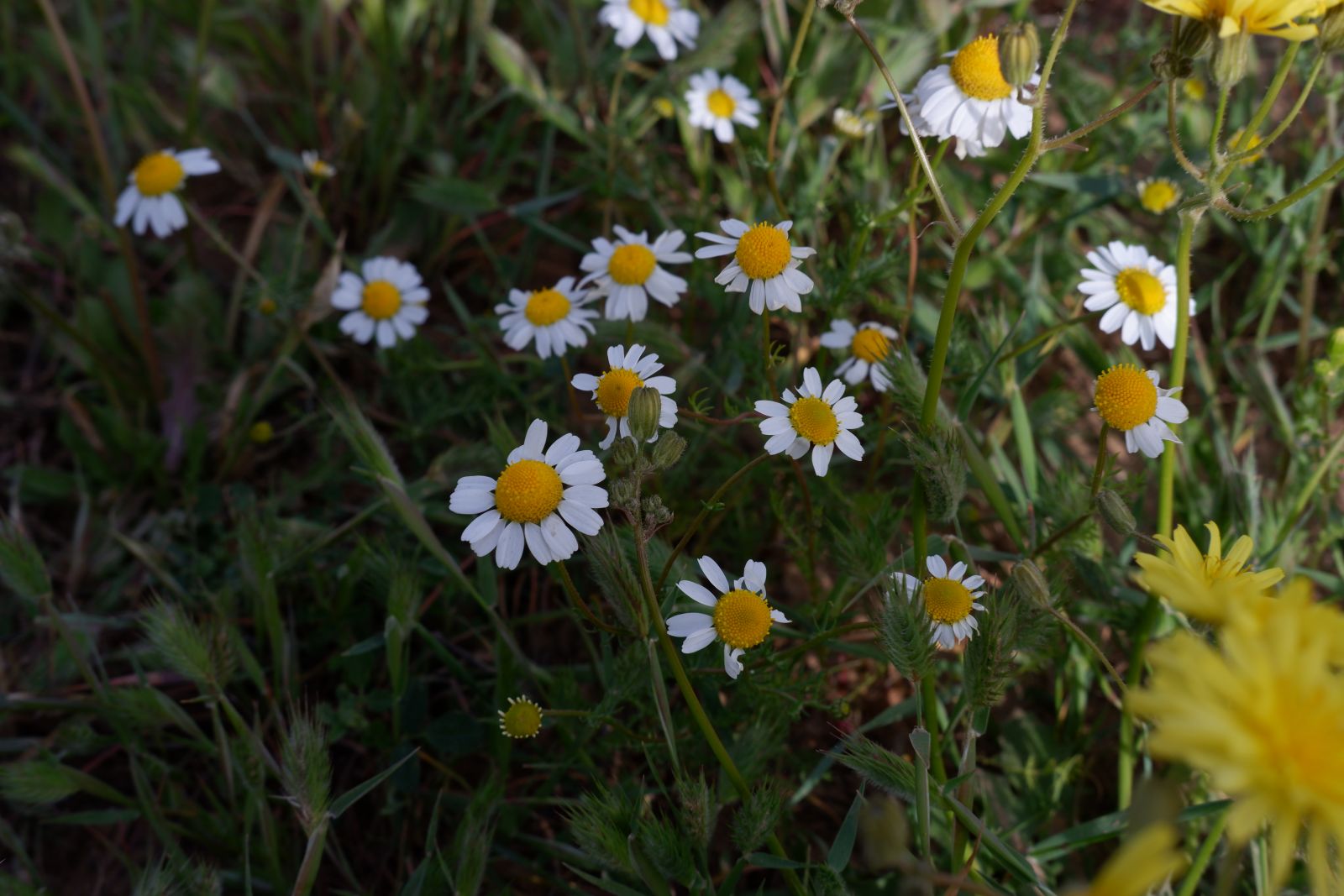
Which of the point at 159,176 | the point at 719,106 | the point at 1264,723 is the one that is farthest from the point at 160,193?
the point at 1264,723

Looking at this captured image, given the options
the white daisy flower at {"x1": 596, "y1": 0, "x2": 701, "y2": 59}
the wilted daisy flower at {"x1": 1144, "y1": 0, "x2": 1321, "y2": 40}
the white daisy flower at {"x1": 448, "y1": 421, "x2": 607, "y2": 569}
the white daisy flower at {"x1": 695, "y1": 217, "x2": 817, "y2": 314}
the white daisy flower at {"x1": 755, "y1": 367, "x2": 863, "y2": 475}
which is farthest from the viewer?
the white daisy flower at {"x1": 596, "y1": 0, "x2": 701, "y2": 59}

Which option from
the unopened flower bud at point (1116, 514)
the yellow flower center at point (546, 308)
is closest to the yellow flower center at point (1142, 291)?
the unopened flower bud at point (1116, 514)

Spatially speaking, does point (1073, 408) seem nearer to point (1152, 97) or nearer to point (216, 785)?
point (1152, 97)

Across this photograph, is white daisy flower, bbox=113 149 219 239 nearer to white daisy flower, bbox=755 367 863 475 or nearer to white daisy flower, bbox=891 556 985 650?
white daisy flower, bbox=755 367 863 475

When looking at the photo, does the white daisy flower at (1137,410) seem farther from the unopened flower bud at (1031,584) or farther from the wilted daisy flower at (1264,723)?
the wilted daisy flower at (1264,723)

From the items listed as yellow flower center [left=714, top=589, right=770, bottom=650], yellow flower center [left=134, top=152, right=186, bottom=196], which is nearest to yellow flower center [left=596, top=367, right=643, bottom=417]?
yellow flower center [left=714, top=589, right=770, bottom=650]

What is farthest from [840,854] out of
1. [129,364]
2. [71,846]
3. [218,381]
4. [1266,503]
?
[129,364]
